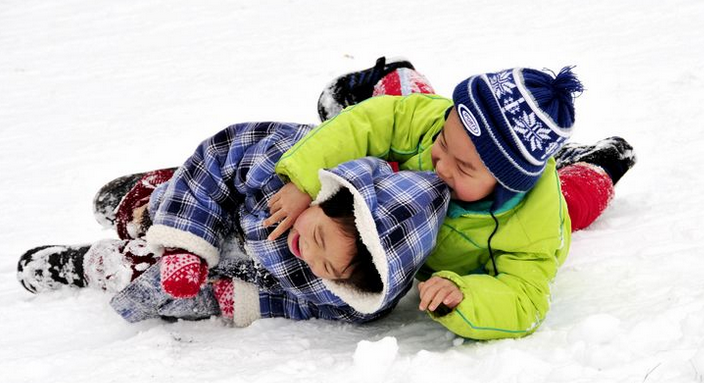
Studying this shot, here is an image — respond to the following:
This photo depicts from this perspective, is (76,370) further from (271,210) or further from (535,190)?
(535,190)

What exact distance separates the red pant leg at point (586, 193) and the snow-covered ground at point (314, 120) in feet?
0.24

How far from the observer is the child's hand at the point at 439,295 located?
1.59m

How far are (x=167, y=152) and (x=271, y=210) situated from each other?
1.86 metres

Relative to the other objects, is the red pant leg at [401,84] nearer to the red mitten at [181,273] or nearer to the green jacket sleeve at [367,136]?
the green jacket sleeve at [367,136]

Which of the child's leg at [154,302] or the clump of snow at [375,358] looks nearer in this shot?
the clump of snow at [375,358]

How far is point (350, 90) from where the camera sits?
2809 millimetres

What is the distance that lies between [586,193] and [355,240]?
3.34 ft

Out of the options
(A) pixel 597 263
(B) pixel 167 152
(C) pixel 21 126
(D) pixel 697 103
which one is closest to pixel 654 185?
(A) pixel 597 263

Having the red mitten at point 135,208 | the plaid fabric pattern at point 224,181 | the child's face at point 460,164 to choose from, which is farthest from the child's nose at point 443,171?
the red mitten at point 135,208

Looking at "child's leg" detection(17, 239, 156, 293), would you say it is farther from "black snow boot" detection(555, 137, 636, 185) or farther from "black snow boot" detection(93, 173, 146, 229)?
"black snow boot" detection(555, 137, 636, 185)

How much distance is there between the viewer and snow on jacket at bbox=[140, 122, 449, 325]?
1605mm

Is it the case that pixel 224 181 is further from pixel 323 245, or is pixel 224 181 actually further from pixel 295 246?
pixel 323 245

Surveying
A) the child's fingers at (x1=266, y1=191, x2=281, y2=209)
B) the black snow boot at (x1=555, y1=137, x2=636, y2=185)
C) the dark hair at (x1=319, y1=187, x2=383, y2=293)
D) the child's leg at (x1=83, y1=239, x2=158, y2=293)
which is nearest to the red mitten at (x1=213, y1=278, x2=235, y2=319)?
the child's leg at (x1=83, y1=239, x2=158, y2=293)

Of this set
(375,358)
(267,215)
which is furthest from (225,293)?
(375,358)
